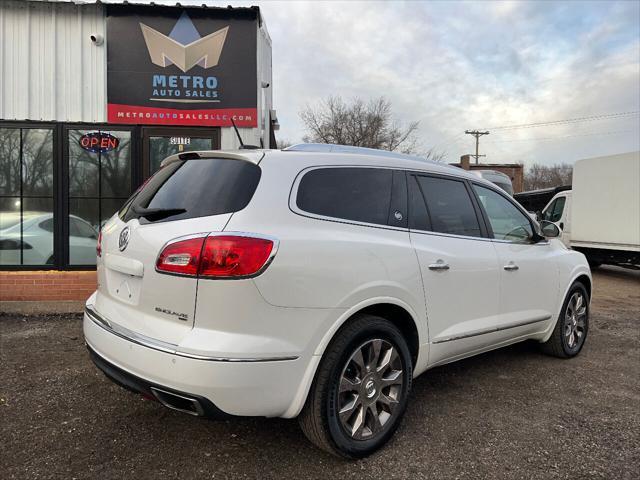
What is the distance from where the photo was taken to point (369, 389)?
280 centimetres

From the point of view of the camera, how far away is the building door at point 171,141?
657 cm

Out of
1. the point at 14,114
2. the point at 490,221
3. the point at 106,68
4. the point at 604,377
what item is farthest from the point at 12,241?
the point at 604,377

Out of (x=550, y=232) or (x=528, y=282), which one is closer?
(x=528, y=282)

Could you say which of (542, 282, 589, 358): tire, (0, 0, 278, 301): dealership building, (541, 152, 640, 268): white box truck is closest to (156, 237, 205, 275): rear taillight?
(542, 282, 589, 358): tire

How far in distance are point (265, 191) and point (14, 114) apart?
555 cm

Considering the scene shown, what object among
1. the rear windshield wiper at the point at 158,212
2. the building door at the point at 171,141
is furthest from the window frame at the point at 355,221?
the building door at the point at 171,141

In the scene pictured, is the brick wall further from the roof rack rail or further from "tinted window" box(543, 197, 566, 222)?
"tinted window" box(543, 197, 566, 222)

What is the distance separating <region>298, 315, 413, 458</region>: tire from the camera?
2555mm

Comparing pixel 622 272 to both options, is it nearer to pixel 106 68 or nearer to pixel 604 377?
pixel 604 377

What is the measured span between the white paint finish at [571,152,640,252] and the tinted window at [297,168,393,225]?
30.5 ft

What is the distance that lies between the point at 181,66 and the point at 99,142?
1.51 meters

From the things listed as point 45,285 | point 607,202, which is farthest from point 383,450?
point 607,202

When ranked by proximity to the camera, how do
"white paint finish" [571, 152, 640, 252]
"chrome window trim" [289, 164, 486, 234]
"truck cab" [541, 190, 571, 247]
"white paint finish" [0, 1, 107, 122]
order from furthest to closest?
"truck cab" [541, 190, 571, 247] < "white paint finish" [571, 152, 640, 252] < "white paint finish" [0, 1, 107, 122] < "chrome window trim" [289, 164, 486, 234]

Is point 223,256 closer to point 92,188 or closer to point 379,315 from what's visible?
point 379,315
